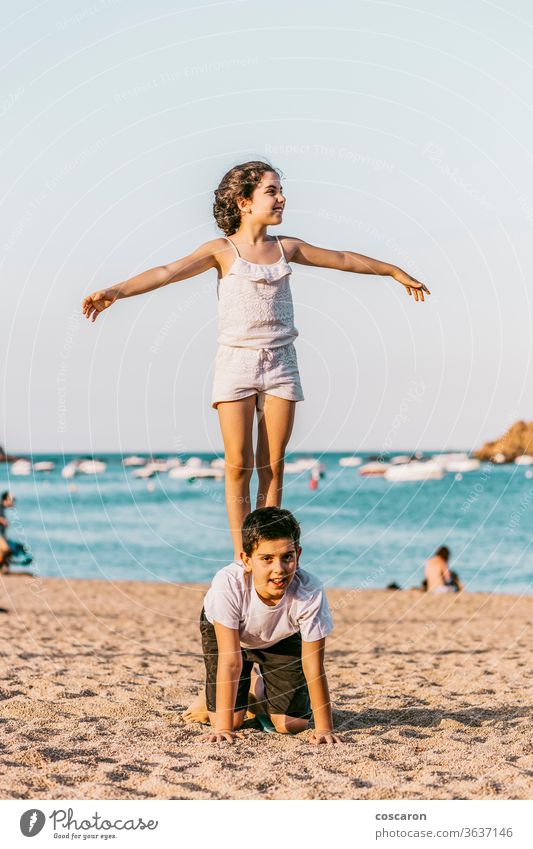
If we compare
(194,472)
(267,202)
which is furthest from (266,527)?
(194,472)

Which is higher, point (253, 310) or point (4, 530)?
point (253, 310)

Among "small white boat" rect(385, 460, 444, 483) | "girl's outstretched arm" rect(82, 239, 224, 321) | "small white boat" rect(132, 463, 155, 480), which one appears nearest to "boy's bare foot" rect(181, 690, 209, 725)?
"girl's outstretched arm" rect(82, 239, 224, 321)

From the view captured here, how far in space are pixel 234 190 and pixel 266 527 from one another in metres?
2.21

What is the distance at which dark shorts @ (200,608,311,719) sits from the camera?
6684 mm

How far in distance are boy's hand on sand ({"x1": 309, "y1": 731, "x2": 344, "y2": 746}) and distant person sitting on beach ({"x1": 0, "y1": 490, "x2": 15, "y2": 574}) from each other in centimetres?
1226

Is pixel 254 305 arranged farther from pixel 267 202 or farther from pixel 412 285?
pixel 412 285

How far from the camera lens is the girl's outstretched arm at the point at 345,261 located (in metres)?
6.69

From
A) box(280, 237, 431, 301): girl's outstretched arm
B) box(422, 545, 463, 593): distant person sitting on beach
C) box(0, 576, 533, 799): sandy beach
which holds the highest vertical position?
box(280, 237, 431, 301): girl's outstretched arm

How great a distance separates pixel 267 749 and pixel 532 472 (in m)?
69.1

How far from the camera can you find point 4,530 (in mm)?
18750

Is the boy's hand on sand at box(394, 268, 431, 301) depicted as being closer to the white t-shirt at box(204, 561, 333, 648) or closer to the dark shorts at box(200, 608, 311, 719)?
the white t-shirt at box(204, 561, 333, 648)

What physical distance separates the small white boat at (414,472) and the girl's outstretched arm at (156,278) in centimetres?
5386

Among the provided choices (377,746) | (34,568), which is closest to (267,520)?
(377,746)

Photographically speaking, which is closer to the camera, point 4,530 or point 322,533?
point 4,530
